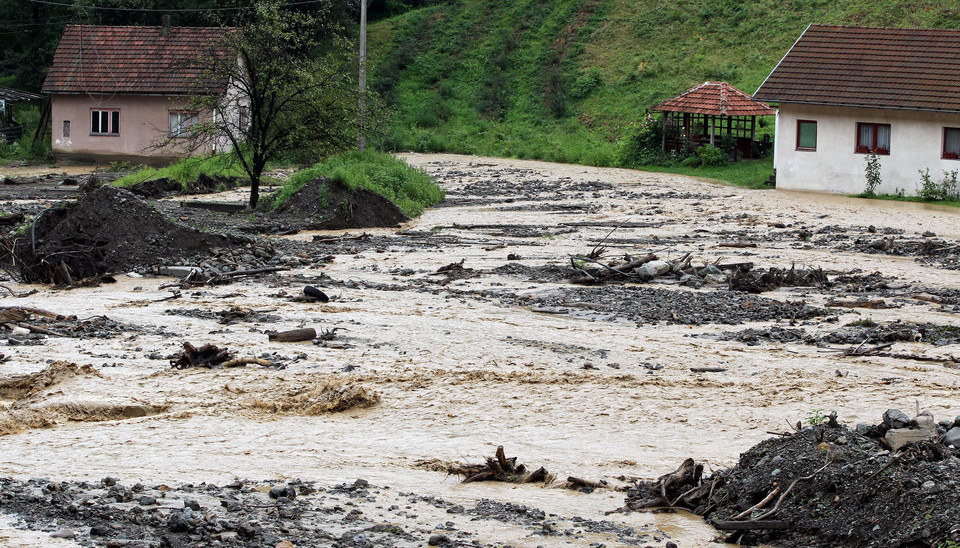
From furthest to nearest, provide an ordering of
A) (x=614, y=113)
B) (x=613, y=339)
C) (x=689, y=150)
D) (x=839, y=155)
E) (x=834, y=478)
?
(x=614, y=113)
(x=689, y=150)
(x=839, y=155)
(x=613, y=339)
(x=834, y=478)

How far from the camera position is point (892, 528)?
6738mm

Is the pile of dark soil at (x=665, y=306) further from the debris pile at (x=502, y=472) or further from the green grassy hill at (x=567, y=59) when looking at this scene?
the green grassy hill at (x=567, y=59)

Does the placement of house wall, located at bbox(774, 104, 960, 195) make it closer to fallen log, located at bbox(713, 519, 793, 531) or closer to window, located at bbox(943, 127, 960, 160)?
window, located at bbox(943, 127, 960, 160)

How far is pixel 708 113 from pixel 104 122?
25422 mm

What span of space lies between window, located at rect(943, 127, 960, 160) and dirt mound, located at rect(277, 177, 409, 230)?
16.3m

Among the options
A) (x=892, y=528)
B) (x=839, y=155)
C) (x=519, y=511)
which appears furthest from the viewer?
(x=839, y=155)

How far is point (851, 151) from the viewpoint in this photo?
32.7 m

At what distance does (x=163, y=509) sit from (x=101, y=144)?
4113cm

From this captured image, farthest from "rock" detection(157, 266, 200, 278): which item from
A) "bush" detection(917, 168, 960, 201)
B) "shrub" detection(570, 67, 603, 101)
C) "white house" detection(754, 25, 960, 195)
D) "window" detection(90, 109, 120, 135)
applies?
"shrub" detection(570, 67, 603, 101)

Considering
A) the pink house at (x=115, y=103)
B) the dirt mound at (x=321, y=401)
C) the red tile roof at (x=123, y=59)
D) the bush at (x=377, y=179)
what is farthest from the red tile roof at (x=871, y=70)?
the dirt mound at (x=321, y=401)

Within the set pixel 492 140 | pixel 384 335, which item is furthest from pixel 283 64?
pixel 492 140

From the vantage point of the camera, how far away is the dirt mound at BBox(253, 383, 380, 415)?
10.8m

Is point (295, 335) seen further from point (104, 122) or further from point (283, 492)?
point (104, 122)

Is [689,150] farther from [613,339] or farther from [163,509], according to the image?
[163,509]
